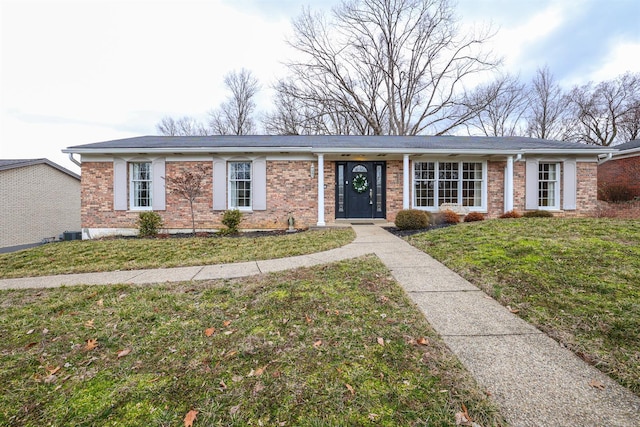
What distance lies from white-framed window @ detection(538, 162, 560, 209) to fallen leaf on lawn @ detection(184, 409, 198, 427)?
1280 cm

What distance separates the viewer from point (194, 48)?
39.4 ft

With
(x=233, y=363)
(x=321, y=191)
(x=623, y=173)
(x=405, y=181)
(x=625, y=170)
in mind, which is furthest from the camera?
(x=623, y=173)

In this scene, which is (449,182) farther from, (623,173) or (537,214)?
(623,173)

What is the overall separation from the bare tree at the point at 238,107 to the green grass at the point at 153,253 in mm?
19350

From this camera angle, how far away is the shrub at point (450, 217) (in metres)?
9.17

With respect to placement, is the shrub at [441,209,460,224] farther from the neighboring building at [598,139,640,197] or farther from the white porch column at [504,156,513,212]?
the neighboring building at [598,139,640,197]

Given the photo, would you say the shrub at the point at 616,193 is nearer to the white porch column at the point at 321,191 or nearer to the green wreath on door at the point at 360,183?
the green wreath on door at the point at 360,183

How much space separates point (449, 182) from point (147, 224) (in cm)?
1088

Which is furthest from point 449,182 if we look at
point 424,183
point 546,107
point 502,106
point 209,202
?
point 546,107

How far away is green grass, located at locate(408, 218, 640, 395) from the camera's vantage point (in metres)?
2.16

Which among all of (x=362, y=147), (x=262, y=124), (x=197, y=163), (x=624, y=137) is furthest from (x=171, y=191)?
(x=624, y=137)

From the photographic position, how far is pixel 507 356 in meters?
2.03

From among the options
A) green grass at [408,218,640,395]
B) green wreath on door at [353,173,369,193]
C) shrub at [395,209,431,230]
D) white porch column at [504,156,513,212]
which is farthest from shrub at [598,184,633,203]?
green wreath on door at [353,173,369,193]

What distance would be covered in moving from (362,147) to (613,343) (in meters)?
8.02
